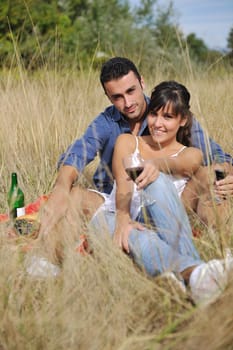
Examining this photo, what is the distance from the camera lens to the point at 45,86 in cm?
490

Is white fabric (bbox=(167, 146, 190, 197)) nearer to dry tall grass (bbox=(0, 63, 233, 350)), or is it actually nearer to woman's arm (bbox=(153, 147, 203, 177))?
woman's arm (bbox=(153, 147, 203, 177))

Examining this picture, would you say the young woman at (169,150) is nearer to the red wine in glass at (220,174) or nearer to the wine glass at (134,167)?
the red wine in glass at (220,174)

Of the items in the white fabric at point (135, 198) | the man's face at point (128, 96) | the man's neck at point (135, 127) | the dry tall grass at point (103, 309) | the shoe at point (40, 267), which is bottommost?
the dry tall grass at point (103, 309)

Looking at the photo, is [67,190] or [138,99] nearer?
[67,190]

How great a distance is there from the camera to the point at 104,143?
3215mm

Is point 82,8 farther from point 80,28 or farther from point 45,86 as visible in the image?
point 45,86

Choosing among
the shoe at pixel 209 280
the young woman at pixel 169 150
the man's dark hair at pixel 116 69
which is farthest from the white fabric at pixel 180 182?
the shoe at pixel 209 280

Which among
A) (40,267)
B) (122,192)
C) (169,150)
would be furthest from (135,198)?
(40,267)

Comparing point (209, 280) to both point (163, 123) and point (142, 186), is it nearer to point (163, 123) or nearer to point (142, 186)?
point (142, 186)

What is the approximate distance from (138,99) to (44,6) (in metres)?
7.07

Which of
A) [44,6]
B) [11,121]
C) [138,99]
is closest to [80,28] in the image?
[44,6]

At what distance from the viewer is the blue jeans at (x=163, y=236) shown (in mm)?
2203

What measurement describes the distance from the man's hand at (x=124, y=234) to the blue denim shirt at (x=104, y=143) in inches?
23.3

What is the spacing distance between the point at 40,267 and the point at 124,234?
1.43 ft
